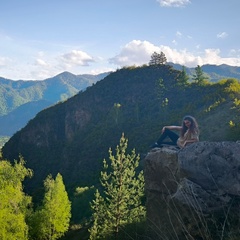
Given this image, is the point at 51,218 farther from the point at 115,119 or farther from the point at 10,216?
the point at 115,119

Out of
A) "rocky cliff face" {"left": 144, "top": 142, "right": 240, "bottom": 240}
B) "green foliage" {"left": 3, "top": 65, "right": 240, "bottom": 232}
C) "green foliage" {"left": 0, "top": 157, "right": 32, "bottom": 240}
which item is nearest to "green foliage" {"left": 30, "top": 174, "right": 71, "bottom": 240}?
"green foliage" {"left": 0, "top": 157, "right": 32, "bottom": 240}

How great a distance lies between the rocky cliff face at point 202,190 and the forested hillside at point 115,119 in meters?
38.0

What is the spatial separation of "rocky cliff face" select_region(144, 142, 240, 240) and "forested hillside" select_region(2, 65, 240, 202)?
38032mm

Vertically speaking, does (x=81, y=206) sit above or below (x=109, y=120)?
below

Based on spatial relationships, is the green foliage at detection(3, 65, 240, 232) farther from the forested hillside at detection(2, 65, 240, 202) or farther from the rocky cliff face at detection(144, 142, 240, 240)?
the rocky cliff face at detection(144, 142, 240, 240)

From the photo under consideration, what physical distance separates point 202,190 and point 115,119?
294ft

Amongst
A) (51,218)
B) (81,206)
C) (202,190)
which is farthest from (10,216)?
(81,206)

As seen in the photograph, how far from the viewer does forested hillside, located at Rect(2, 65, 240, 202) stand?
6962cm

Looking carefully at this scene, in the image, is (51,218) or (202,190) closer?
(202,190)

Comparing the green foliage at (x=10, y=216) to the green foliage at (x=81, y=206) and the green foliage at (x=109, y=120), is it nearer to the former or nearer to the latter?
the green foliage at (x=81, y=206)

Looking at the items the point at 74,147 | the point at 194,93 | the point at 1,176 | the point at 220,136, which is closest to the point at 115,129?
the point at 74,147

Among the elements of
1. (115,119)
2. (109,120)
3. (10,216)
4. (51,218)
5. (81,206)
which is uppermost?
(115,119)

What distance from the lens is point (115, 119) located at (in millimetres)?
97500

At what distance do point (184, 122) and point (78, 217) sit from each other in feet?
132
